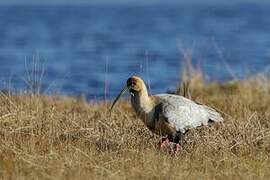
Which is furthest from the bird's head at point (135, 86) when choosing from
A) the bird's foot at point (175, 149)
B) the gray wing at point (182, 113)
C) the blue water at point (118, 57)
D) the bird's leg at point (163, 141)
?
the blue water at point (118, 57)

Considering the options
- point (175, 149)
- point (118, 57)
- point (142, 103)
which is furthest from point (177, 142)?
point (118, 57)

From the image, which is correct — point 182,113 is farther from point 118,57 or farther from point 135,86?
point 118,57

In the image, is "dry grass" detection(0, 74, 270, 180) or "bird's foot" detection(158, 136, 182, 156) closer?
"dry grass" detection(0, 74, 270, 180)

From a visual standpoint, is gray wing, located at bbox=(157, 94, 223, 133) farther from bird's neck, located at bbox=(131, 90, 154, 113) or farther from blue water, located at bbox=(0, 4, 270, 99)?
blue water, located at bbox=(0, 4, 270, 99)

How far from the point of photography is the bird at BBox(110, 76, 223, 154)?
31.8ft

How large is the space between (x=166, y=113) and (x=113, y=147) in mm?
679

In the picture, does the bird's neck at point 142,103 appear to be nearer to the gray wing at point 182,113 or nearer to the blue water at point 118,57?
the gray wing at point 182,113

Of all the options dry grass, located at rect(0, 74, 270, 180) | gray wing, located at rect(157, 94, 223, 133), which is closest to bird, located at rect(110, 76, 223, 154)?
gray wing, located at rect(157, 94, 223, 133)

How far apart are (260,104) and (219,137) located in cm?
441

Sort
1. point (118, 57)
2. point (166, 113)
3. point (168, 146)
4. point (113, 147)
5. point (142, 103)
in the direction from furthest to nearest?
point (118, 57) < point (168, 146) < point (113, 147) < point (142, 103) < point (166, 113)

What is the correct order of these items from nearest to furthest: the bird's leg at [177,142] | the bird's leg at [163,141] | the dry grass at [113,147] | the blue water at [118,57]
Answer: the dry grass at [113,147] < the bird's leg at [177,142] < the bird's leg at [163,141] < the blue water at [118,57]

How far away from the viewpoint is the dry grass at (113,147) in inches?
344

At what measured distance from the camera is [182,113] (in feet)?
32.0

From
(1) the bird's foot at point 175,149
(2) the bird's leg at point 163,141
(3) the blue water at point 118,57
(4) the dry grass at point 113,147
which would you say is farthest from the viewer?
(3) the blue water at point 118,57
